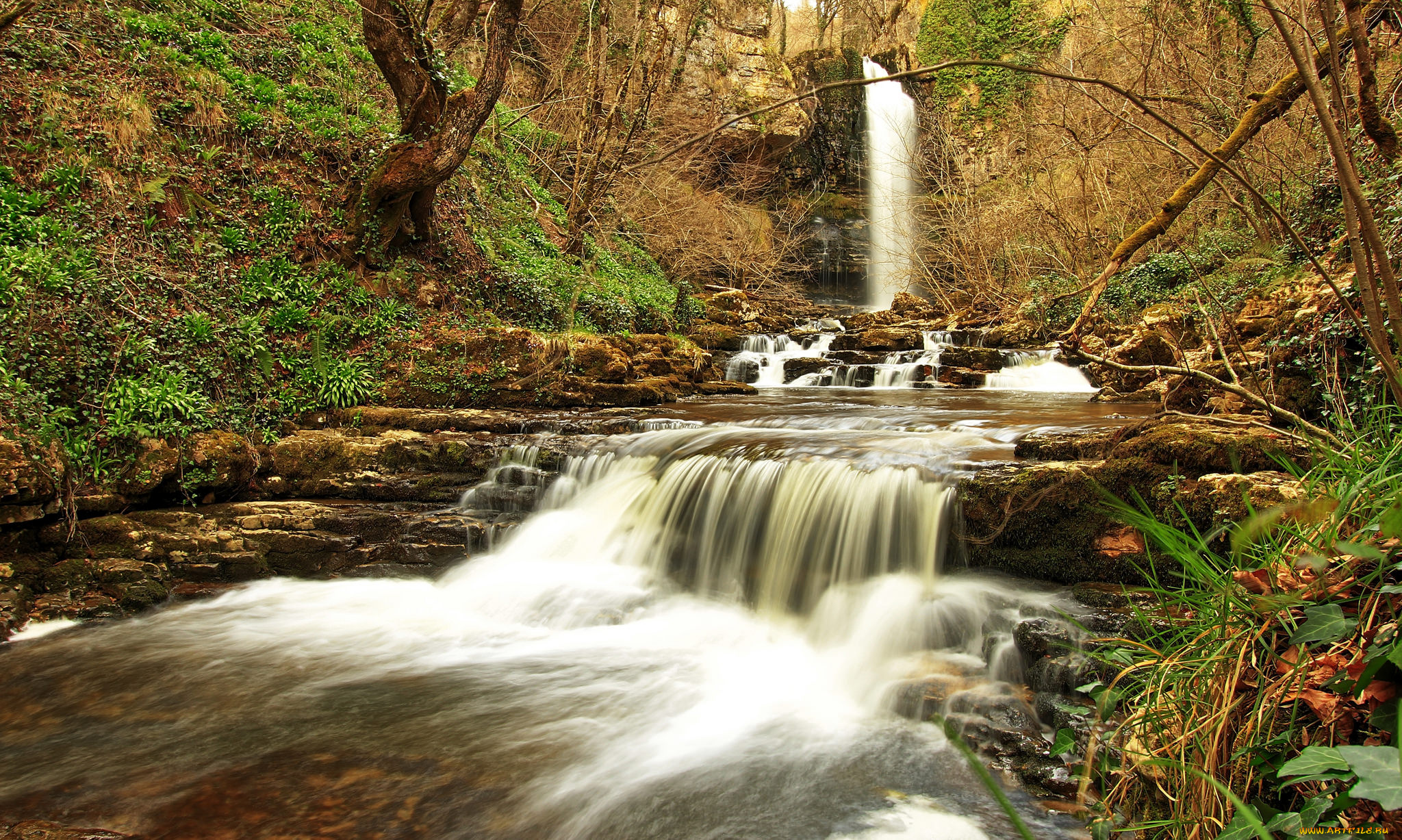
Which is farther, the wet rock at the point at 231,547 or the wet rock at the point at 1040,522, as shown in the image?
the wet rock at the point at 231,547

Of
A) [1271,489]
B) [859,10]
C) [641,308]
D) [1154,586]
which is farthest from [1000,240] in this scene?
[859,10]

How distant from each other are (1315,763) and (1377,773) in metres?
0.24

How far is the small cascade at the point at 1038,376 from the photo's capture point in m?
13.3

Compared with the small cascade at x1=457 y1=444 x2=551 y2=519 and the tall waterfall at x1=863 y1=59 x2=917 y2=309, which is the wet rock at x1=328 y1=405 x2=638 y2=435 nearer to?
the small cascade at x1=457 y1=444 x2=551 y2=519

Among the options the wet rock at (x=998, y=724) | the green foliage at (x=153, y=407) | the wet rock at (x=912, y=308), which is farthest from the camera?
the wet rock at (x=912, y=308)

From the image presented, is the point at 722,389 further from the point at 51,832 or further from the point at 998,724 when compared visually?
the point at 51,832

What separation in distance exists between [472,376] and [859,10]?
87.4 feet

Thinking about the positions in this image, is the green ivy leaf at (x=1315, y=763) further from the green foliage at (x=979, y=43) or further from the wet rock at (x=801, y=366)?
the green foliage at (x=979, y=43)

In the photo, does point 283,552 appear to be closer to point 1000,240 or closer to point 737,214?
point 1000,240

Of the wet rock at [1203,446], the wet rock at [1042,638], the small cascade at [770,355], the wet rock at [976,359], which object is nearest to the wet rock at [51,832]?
the wet rock at [1042,638]

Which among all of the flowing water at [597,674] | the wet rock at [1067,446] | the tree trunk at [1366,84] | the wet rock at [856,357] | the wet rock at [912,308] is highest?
the wet rock at [912,308]

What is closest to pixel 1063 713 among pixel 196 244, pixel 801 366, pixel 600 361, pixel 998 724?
pixel 998 724

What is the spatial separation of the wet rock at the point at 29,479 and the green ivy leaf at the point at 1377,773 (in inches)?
305

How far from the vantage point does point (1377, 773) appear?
1.32 m
